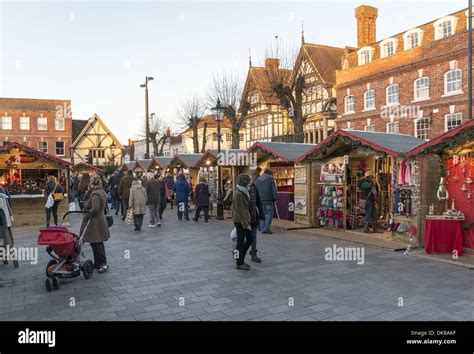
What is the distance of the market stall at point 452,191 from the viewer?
852 cm

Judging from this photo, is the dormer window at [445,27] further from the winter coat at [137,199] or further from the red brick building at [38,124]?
the red brick building at [38,124]

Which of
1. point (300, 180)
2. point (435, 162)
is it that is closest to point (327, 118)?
point (300, 180)

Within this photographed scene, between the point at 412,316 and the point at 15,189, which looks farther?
the point at 15,189

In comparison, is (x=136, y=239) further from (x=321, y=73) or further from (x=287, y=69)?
(x=321, y=73)

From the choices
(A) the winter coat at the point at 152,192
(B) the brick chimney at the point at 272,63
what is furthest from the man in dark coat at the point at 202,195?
(B) the brick chimney at the point at 272,63

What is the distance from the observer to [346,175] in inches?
475

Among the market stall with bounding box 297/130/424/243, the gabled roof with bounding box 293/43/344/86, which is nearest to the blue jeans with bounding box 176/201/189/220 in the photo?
the market stall with bounding box 297/130/424/243

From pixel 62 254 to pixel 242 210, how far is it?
3088 millimetres

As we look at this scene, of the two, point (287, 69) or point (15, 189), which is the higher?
point (287, 69)

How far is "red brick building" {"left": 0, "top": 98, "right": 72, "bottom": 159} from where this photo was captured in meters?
43.8

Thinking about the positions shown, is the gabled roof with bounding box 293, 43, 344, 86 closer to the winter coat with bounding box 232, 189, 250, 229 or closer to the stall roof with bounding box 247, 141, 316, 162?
the stall roof with bounding box 247, 141, 316, 162

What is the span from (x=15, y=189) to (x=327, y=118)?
2362 centimetres
